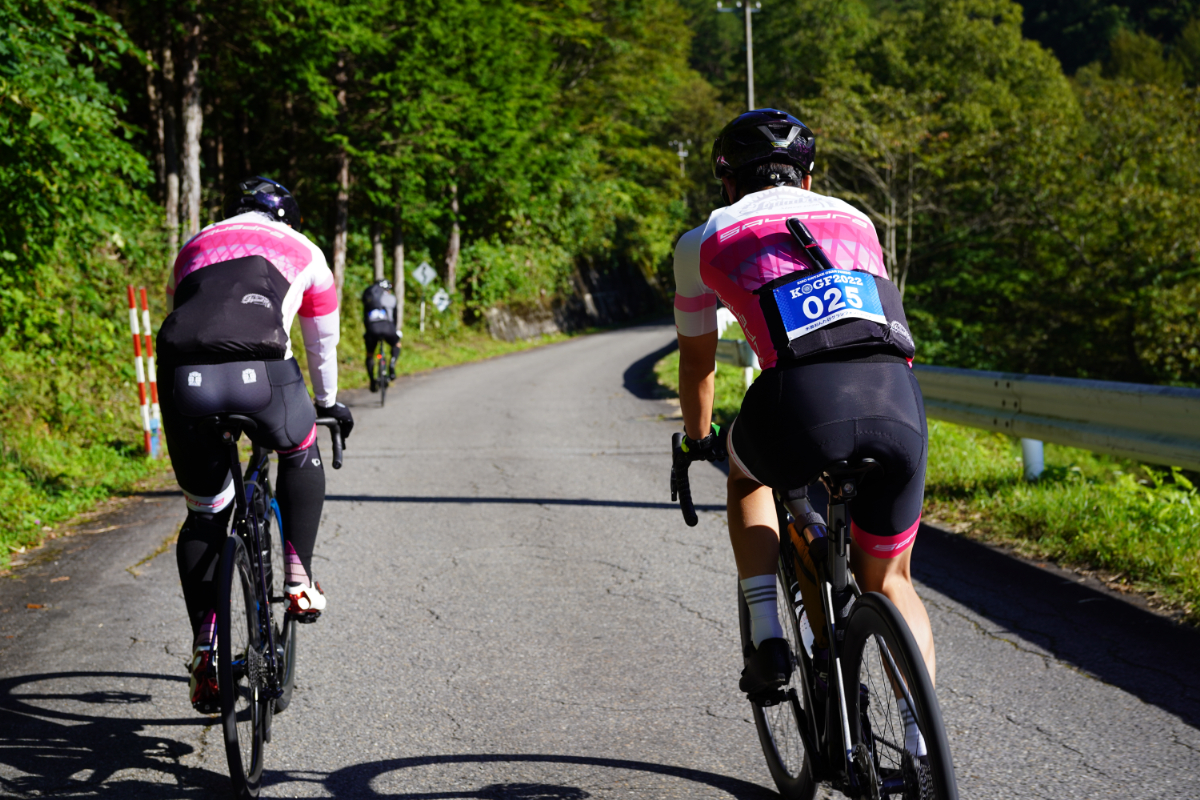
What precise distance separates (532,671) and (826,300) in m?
2.40

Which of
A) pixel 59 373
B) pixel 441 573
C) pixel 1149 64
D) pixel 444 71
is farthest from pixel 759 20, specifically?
pixel 441 573

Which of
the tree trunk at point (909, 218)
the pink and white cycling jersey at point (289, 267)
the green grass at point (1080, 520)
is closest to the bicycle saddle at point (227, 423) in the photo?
the pink and white cycling jersey at point (289, 267)

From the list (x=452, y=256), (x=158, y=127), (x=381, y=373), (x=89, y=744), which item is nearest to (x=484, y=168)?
(x=452, y=256)

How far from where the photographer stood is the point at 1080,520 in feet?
18.9

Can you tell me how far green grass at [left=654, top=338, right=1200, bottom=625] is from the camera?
4918 mm

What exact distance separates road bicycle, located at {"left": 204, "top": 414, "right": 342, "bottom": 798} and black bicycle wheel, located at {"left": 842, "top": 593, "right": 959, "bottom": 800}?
1.76 meters

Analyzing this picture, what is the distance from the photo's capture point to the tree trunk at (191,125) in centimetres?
1678

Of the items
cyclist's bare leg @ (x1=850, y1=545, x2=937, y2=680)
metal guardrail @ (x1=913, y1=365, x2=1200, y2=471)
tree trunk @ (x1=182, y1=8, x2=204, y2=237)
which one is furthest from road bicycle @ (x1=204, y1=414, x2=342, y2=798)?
tree trunk @ (x1=182, y1=8, x2=204, y2=237)

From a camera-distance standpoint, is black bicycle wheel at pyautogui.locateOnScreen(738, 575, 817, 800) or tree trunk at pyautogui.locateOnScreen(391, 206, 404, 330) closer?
black bicycle wheel at pyautogui.locateOnScreen(738, 575, 817, 800)

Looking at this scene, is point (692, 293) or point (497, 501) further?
point (497, 501)

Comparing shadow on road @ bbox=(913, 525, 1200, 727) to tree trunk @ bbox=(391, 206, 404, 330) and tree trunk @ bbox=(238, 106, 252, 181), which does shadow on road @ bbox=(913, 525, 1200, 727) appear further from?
tree trunk @ bbox=(391, 206, 404, 330)

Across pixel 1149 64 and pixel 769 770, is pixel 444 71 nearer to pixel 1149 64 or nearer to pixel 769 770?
pixel 769 770

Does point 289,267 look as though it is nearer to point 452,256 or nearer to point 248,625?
point 248,625

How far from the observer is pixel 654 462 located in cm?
927
